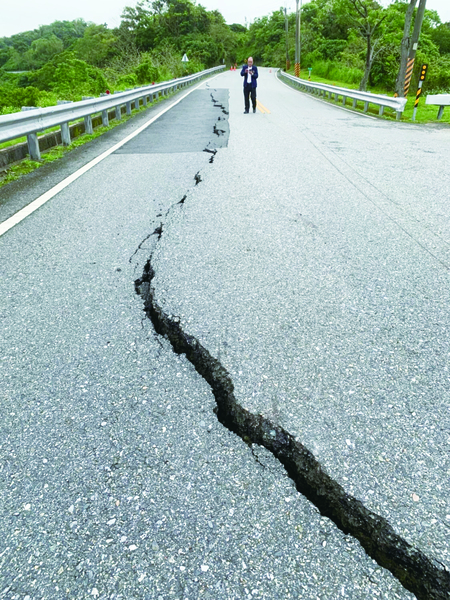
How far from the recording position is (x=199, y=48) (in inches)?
2430

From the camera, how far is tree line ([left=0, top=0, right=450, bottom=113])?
20.1 metres

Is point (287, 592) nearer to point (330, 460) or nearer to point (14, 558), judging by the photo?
A: point (330, 460)

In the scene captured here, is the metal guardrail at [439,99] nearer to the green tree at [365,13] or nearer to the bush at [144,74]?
the green tree at [365,13]

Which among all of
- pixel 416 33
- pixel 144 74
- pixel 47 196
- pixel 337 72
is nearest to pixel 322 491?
pixel 47 196

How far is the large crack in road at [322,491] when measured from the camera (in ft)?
4.46

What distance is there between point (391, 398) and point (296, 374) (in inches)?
17.7

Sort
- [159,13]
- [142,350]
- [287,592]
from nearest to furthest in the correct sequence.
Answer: [287,592] < [142,350] < [159,13]

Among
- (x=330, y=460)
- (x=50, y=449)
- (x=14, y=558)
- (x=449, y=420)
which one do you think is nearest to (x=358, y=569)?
(x=330, y=460)

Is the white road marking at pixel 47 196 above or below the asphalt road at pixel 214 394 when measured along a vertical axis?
above

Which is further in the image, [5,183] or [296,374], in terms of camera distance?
[5,183]

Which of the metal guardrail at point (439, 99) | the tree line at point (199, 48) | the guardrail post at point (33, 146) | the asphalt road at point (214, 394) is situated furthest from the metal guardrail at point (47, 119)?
the metal guardrail at point (439, 99)

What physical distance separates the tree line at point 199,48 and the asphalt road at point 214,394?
37.2 ft

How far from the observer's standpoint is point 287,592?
1299 mm

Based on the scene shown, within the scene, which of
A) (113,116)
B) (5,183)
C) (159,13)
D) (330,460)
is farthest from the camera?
(159,13)
